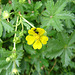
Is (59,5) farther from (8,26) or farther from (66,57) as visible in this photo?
(66,57)

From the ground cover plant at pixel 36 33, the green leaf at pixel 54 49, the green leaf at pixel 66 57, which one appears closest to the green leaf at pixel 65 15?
the ground cover plant at pixel 36 33

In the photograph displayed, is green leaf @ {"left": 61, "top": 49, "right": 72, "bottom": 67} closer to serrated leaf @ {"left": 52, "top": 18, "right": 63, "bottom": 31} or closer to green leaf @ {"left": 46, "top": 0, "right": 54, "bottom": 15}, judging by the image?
serrated leaf @ {"left": 52, "top": 18, "right": 63, "bottom": 31}

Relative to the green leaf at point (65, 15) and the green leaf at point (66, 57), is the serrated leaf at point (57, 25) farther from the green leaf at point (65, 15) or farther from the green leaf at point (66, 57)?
the green leaf at point (66, 57)

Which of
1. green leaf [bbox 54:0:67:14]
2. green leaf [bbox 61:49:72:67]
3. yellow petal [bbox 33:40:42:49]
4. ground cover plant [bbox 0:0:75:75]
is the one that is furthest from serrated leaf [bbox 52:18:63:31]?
green leaf [bbox 61:49:72:67]

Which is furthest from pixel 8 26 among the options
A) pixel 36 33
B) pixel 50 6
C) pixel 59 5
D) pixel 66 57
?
pixel 66 57

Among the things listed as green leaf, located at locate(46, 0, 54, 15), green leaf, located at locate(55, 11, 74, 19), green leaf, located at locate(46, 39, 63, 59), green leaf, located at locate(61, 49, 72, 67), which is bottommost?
green leaf, located at locate(61, 49, 72, 67)

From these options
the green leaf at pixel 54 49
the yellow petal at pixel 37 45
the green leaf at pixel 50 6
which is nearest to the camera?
the yellow petal at pixel 37 45

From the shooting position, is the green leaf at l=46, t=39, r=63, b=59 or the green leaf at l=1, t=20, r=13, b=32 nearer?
the green leaf at l=1, t=20, r=13, b=32

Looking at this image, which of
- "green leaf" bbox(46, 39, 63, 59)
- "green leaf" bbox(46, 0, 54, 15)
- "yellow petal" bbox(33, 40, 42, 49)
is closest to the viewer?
"yellow petal" bbox(33, 40, 42, 49)
